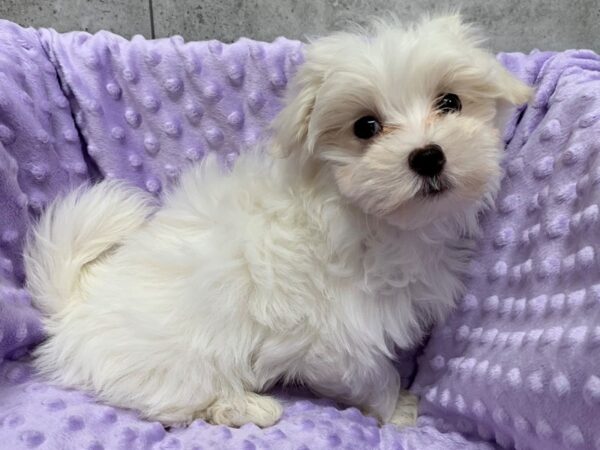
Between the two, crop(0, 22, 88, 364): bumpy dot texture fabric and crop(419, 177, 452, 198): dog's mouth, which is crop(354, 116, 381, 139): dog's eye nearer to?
crop(419, 177, 452, 198): dog's mouth

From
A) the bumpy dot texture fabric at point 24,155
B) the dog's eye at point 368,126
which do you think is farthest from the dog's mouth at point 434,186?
the bumpy dot texture fabric at point 24,155

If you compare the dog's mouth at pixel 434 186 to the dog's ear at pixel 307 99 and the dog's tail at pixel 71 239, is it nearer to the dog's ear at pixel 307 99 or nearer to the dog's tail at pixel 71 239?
the dog's ear at pixel 307 99

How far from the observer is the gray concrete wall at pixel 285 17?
1.88 m

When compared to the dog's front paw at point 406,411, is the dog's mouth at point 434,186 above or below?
above

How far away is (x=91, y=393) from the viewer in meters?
1.29

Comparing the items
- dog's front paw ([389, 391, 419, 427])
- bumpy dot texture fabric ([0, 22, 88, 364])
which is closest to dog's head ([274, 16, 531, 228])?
dog's front paw ([389, 391, 419, 427])

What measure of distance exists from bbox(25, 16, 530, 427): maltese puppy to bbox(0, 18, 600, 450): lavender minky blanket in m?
0.06

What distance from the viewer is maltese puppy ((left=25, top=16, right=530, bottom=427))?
108 centimetres

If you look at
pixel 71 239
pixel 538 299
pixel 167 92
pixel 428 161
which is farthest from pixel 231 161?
pixel 538 299

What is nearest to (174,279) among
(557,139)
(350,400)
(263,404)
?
(263,404)

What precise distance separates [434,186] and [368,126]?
19 centimetres

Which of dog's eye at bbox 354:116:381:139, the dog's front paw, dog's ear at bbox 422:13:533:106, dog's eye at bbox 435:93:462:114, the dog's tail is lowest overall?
the dog's front paw

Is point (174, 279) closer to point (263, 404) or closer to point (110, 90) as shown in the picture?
point (263, 404)

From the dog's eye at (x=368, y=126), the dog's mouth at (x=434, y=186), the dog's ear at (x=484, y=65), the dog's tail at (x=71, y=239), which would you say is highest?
the dog's ear at (x=484, y=65)
